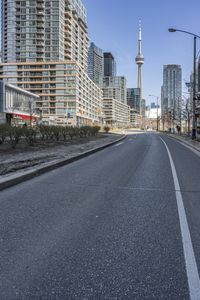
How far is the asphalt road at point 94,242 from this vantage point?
123 inches

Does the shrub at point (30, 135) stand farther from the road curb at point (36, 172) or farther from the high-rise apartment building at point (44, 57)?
the high-rise apartment building at point (44, 57)

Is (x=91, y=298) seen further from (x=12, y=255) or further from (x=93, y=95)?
(x=93, y=95)

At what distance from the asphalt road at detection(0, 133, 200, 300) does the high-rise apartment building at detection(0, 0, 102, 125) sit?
384ft

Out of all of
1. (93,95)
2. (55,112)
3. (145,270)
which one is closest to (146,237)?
(145,270)

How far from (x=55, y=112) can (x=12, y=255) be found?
12616 centimetres

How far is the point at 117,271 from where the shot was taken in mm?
3424

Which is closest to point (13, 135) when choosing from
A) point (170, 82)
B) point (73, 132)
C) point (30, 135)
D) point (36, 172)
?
point (30, 135)

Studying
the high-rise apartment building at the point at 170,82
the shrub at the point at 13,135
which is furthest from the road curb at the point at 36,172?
the high-rise apartment building at the point at 170,82

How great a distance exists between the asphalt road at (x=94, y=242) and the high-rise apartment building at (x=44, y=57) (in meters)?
117

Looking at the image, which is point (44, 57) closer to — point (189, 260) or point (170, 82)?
point (170, 82)

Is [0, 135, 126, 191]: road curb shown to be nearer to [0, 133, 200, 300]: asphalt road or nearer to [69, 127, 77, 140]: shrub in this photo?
[0, 133, 200, 300]: asphalt road

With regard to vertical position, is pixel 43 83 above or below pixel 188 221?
above

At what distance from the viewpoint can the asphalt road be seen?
10.2ft

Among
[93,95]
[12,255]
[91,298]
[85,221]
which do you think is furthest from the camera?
[93,95]
